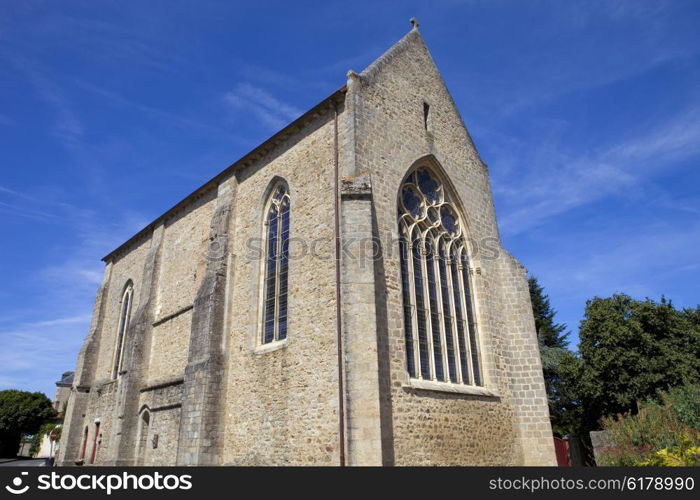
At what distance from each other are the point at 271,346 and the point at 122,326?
12189mm

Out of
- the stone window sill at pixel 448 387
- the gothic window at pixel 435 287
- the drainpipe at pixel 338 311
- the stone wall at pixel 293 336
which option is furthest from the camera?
the gothic window at pixel 435 287

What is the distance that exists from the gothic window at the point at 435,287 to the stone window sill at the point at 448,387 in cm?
17

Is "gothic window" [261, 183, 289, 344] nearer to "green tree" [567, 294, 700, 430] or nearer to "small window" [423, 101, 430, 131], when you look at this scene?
"small window" [423, 101, 430, 131]

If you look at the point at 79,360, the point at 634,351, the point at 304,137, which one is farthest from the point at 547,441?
the point at 79,360

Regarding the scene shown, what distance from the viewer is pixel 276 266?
13328mm

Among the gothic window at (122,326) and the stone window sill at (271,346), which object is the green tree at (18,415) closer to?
the gothic window at (122,326)

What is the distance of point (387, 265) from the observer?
11.3 m

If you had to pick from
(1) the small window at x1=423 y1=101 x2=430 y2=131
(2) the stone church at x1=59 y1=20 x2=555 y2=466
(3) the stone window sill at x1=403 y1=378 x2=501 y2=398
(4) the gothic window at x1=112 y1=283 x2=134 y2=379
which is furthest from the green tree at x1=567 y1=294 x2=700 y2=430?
(4) the gothic window at x1=112 y1=283 x2=134 y2=379

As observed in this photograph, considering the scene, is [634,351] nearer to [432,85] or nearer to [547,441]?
[547,441]

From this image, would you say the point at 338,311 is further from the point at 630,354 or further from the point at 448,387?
the point at 630,354

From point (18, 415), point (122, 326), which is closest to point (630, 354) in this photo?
point (122, 326)

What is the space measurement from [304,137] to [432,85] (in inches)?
194

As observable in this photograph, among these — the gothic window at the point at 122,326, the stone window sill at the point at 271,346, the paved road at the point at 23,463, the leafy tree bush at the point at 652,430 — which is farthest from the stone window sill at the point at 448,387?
the paved road at the point at 23,463

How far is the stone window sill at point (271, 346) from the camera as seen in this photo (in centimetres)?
1191
